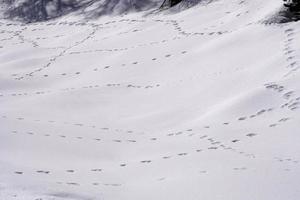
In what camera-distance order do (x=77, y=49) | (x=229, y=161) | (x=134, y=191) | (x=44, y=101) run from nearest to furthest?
(x=134, y=191), (x=229, y=161), (x=44, y=101), (x=77, y=49)

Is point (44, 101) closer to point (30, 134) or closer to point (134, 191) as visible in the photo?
point (30, 134)

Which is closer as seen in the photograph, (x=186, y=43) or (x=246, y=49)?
(x=246, y=49)

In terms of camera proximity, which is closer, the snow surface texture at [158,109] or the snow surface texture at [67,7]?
the snow surface texture at [158,109]

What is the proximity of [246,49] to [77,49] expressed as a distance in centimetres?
544

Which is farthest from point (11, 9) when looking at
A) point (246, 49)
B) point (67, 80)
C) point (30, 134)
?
point (30, 134)

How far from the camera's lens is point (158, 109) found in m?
9.02

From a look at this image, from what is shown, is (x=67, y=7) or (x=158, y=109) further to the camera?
(x=67, y=7)

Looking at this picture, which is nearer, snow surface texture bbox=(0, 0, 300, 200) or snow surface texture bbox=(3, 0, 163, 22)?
snow surface texture bbox=(0, 0, 300, 200)

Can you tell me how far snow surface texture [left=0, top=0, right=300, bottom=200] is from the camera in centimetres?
507

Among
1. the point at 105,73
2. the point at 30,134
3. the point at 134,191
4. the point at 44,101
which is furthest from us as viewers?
the point at 105,73

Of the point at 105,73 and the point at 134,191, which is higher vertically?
the point at 134,191

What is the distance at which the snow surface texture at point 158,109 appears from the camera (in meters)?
5.07

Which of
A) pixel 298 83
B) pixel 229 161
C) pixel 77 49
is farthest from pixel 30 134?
pixel 77 49

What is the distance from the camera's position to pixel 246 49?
10.4 metres
